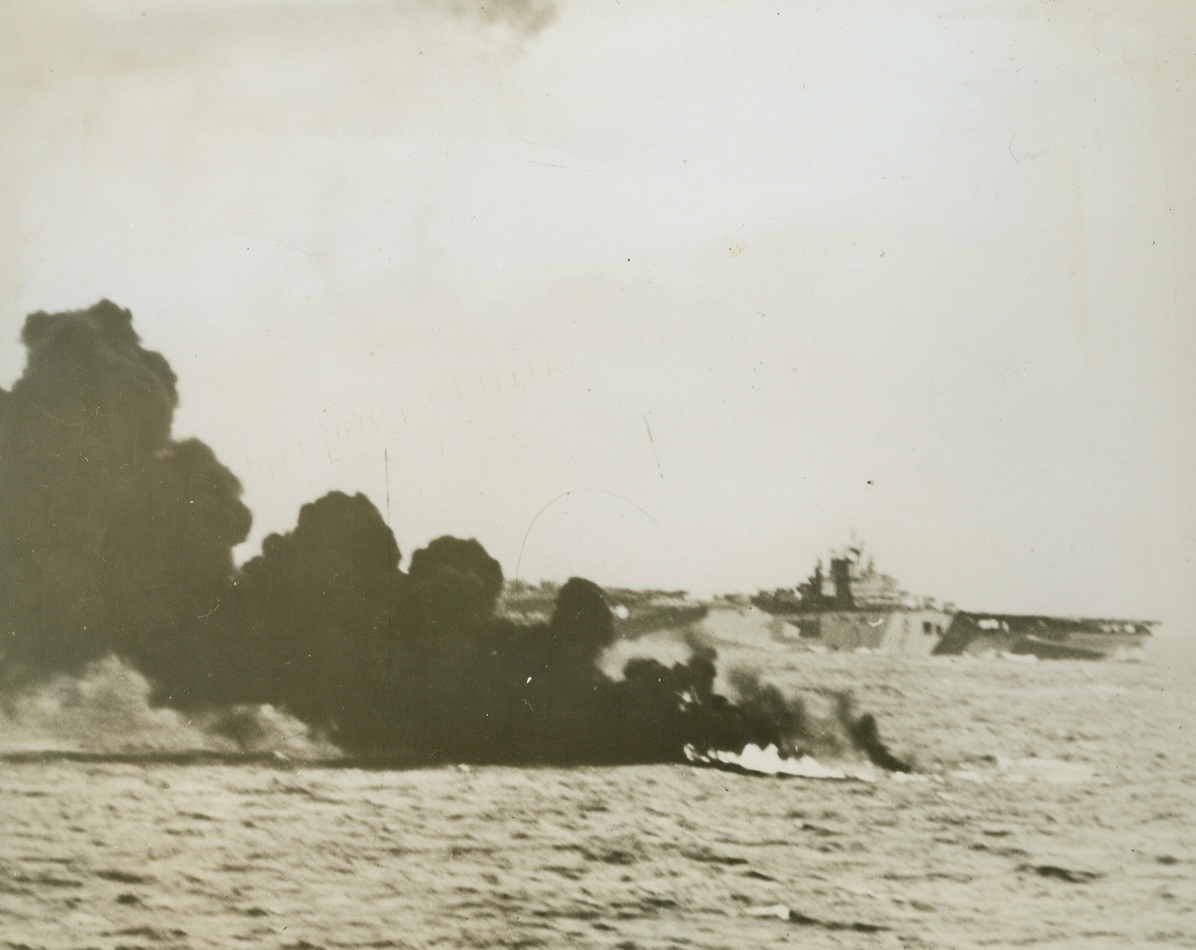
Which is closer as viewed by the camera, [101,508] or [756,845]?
[756,845]

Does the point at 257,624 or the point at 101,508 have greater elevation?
the point at 101,508

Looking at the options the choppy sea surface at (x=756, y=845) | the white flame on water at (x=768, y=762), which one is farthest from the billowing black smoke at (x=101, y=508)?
the white flame on water at (x=768, y=762)

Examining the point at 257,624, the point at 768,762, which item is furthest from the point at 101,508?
the point at 768,762

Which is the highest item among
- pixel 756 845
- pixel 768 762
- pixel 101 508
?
pixel 101 508

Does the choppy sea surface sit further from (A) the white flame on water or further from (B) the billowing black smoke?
(B) the billowing black smoke

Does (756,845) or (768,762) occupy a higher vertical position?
(768,762)

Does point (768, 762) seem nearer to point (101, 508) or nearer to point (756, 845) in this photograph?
point (756, 845)

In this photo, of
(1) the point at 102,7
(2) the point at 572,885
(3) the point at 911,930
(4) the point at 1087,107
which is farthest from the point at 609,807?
(1) the point at 102,7

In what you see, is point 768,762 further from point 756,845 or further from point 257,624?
point 257,624
